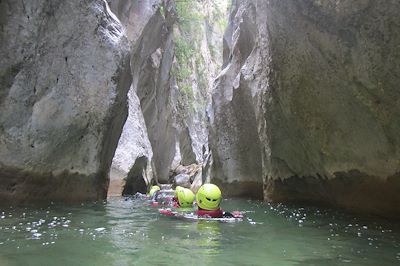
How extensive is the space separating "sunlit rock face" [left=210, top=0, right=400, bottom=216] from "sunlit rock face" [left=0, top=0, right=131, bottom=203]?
174 inches

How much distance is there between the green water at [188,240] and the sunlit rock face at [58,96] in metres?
1.21

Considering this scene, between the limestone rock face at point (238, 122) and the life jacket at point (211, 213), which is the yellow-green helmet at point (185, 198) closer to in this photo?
the life jacket at point (211, 213)

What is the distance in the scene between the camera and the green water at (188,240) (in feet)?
17.1

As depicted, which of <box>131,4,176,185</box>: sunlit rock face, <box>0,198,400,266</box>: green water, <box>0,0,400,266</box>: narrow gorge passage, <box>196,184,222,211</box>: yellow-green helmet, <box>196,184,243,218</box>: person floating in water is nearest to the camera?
<box>0,198,400,266</box>: green water

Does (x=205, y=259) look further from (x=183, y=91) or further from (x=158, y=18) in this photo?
(x=183, y=91)

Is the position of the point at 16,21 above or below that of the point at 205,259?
above

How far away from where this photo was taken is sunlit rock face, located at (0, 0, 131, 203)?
10.3 m

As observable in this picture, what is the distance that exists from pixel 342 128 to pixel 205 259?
5714mm

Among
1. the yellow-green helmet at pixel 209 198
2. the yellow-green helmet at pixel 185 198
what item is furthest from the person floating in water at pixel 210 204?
the yellow-green helmet at pixel 185 198

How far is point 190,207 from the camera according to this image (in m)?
12.0

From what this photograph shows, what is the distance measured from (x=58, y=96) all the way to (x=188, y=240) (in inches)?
250

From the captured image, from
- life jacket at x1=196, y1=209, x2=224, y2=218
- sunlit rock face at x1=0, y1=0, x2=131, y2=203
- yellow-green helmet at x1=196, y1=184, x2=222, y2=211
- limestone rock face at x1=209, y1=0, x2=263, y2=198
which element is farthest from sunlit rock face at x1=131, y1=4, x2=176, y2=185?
life jacket at x1=196, y1=209, x2=224, y2=218

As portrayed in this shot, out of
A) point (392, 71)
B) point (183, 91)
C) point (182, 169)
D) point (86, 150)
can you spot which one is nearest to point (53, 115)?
point (86, 150)

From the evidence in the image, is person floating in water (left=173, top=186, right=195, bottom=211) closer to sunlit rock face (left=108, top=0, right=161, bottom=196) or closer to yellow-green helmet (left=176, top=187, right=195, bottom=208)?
yellow-green helmet (left=176, top=187, right=195, bottom=208)
